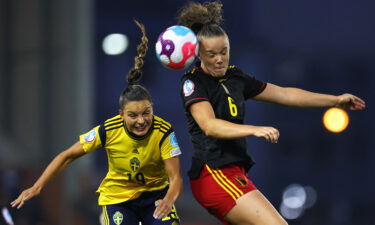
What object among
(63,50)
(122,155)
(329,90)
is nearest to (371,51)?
(329,90)

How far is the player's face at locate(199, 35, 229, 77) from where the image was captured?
5742mm

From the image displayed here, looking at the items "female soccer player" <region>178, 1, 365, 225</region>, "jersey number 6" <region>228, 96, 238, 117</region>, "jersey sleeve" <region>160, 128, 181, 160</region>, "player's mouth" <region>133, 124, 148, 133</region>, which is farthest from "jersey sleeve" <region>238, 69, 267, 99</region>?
"player's mouth" <region>133, 124, 148, 133</region>

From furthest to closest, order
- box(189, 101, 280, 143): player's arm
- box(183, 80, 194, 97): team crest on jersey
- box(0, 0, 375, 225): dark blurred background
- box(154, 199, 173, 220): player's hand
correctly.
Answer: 1. box(0, 0, 375, 225): dark blurred background
2. box(154, 199, 173, 220): player's hand
3. box(183, 80, 194, 97): team crest on jersey
4. box(189, 101, 280, 143): player's arm

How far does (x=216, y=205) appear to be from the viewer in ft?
18.6

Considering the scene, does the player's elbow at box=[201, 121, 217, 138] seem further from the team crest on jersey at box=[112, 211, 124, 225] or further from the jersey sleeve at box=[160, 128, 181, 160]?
the team crest on jersey at box=[112, 211, 124, 225]

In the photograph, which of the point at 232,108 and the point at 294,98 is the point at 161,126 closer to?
the point at 232,108

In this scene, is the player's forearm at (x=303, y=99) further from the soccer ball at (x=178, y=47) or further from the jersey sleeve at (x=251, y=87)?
the soccer ball at (x=178, y=47)

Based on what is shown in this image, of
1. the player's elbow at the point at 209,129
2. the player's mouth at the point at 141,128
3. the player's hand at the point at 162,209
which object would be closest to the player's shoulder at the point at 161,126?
the player's mouth at the point at 141,128

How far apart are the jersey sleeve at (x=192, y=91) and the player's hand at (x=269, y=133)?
73 centimetres

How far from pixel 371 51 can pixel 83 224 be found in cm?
1046

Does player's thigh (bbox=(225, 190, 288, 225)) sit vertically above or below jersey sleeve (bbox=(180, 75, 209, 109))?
below

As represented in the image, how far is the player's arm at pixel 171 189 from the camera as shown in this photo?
5793 millimetres

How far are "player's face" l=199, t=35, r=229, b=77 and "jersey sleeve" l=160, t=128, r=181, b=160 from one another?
26.3 inches

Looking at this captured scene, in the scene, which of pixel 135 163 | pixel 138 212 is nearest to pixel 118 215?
pixel 138 212
